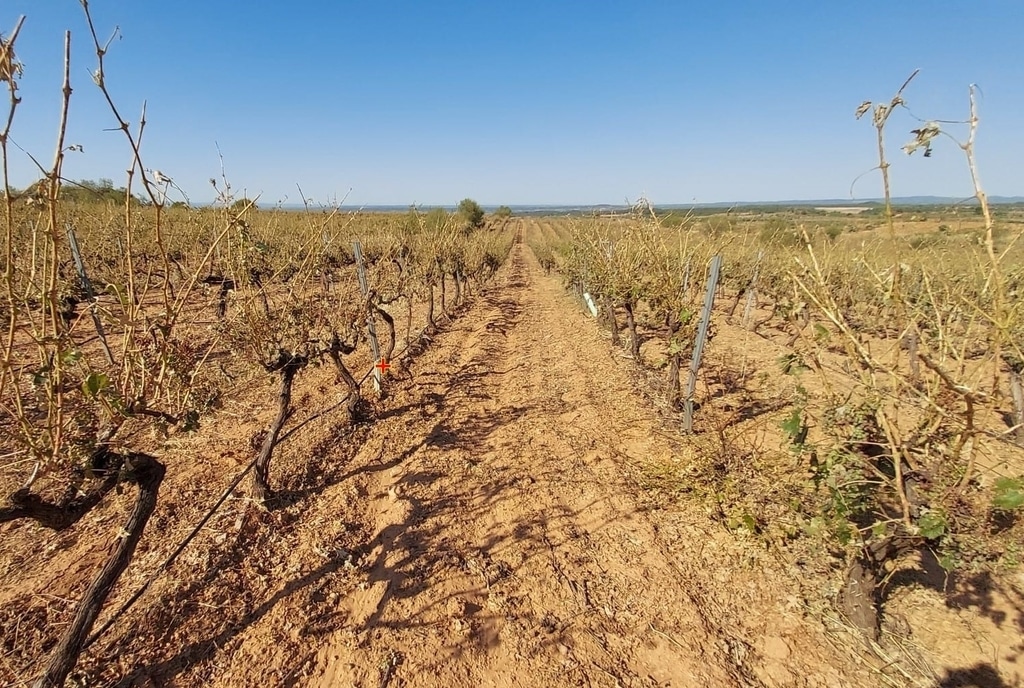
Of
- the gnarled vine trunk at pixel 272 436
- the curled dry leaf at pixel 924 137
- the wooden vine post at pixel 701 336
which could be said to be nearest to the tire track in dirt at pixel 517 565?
the wooden vine post at pixel 701 336

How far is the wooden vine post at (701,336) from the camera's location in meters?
4.67

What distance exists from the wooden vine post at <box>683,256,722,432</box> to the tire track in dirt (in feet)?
1.41

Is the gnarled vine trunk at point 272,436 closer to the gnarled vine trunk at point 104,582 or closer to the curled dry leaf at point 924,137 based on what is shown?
the gnarled vine trunk at point 104,582

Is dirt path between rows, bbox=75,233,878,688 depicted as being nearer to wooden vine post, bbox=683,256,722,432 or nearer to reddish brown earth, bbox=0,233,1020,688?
reddish brown earth, bbox=0,233,1020,688

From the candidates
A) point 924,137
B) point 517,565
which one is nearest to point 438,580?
point 517,565

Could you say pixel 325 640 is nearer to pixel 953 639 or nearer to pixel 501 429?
pixel 501 429

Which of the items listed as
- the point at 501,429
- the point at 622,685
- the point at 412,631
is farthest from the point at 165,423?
the point at 501,429

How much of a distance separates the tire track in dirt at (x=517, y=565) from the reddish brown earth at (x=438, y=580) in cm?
1

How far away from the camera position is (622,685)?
8.06 feet

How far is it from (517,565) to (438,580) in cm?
58

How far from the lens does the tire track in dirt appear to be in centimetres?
255

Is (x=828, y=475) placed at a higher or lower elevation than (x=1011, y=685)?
higher

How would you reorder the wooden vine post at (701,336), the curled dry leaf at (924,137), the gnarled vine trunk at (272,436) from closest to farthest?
the curled dry leaf at (924,137), the gnarled vine trunk at (272,436), the wooden vine post at (701,336)

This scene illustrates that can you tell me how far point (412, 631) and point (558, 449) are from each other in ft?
7.98
